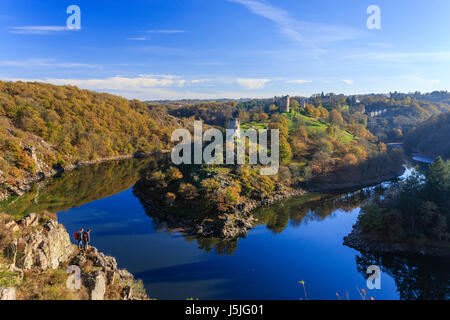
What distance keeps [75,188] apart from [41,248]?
1130 inches

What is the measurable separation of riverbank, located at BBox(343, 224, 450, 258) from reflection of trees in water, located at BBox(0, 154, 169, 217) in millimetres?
28698

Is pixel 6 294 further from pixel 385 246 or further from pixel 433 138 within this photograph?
pixel 433 138

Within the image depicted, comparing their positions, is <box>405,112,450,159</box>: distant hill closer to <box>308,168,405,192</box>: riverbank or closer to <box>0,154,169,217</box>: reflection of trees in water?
<box>308,168,405,192</box>: riverbank

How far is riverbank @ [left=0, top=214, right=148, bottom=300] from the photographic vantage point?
8453 mm

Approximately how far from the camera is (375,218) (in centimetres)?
2130

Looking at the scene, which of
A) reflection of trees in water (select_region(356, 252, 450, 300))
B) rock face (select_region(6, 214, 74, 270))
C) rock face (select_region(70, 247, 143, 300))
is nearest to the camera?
rock face (select_region(70, 247, 143, 300))

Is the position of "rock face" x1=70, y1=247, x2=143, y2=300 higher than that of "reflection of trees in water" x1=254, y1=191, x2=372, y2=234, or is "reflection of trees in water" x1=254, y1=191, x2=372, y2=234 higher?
"rock face" x1=70, y1=247, x2=143, y2=300

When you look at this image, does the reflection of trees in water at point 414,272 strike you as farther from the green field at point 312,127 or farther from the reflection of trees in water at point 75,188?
the green field at point 312,127

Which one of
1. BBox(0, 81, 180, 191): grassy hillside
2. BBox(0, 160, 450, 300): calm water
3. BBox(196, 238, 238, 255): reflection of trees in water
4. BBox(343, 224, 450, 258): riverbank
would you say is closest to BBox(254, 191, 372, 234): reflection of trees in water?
BBox(0, 160, 450, 300): calm water

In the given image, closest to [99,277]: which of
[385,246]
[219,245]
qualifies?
[219,245]

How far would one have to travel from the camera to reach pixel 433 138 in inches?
2544

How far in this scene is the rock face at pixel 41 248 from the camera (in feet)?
33.9

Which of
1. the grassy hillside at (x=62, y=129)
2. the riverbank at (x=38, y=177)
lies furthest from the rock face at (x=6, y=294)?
the grassy hillside at (x=62, y=129)
